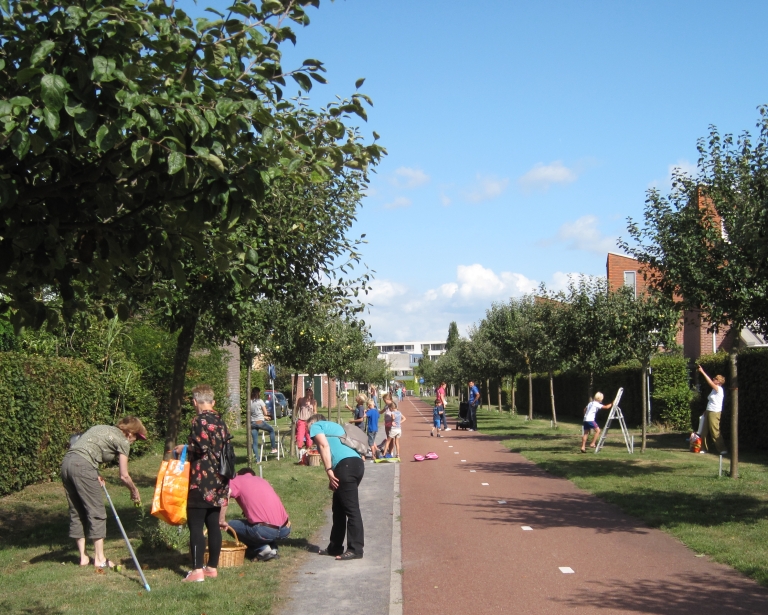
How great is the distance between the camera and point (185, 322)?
35.6 ft

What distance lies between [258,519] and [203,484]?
4.15 ft

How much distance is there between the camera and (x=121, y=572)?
8.11 metres

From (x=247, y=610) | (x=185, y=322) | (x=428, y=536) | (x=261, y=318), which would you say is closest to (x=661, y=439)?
(x=261, y=318)

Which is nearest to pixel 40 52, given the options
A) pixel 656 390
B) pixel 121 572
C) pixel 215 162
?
pixel 215 162

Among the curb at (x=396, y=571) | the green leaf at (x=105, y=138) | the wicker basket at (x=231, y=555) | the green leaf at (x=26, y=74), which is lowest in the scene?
the curb at (x=396, y=571)

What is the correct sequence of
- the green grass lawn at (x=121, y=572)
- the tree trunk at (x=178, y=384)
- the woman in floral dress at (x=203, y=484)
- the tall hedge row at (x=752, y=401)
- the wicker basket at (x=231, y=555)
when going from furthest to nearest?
1. the tall hedge row at (x=752, y=401)
2. the tree trunk at (x=178, y=384)
3. the wicker basket at (x=231, y=555)
4. the woman in floral dress at (x=203, y=484)
5. the green grass lawn at (x=121, y=572)

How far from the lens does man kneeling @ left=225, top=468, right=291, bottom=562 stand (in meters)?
8.72

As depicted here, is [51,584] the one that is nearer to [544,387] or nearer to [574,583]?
[574,583]

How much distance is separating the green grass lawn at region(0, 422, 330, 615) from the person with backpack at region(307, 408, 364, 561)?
515mm

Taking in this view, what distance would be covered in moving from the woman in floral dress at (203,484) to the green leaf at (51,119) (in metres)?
4.39

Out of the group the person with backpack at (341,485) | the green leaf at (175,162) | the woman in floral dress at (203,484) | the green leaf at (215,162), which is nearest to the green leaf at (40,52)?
the green leaf at (175,162)

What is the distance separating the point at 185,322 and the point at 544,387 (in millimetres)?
38688

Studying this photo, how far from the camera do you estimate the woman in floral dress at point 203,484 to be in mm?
7766

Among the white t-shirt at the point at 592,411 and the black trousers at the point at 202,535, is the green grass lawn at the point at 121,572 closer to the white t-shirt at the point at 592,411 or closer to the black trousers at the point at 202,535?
the black trousers at the point at 202,535
